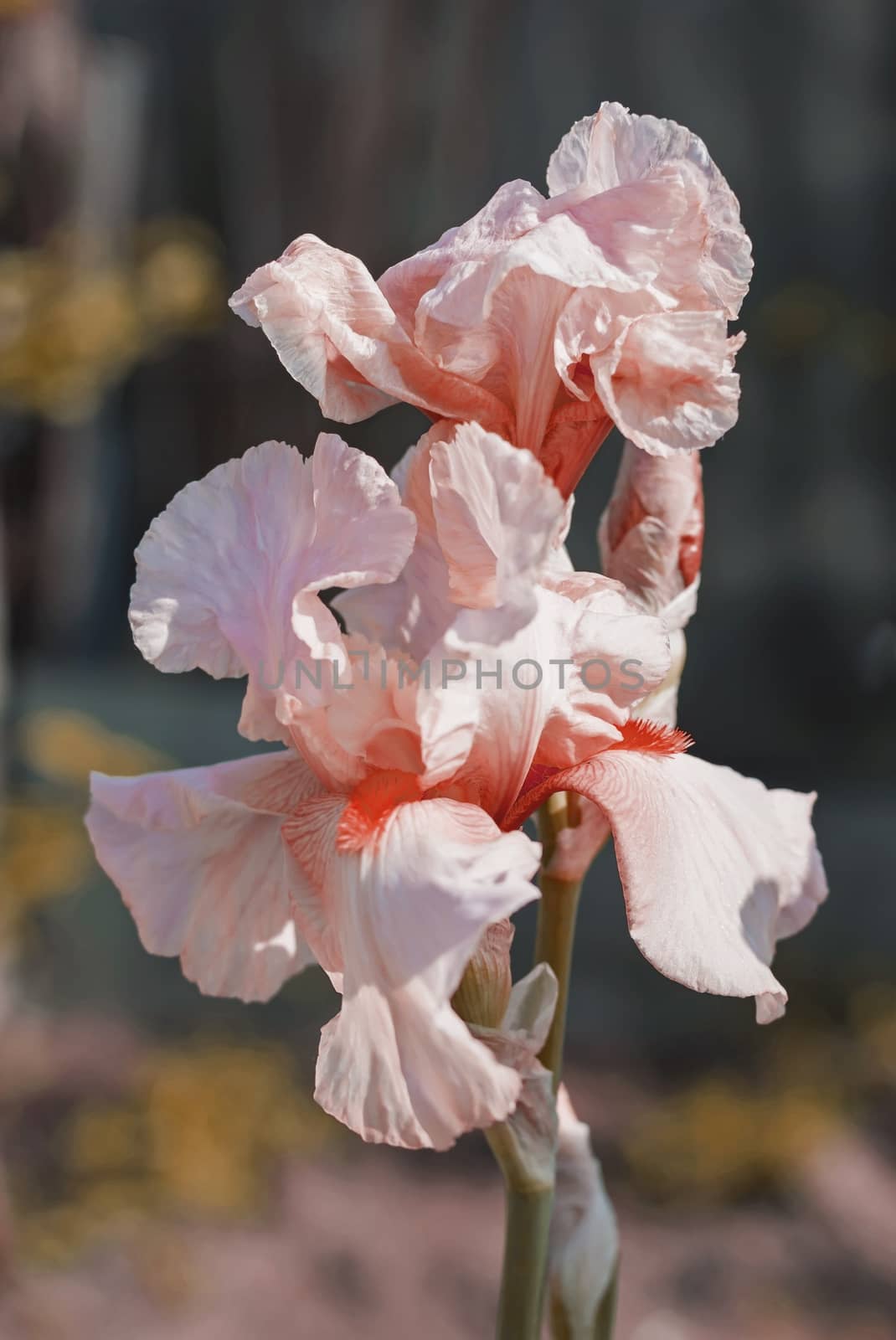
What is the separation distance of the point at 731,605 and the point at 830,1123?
4.08ft

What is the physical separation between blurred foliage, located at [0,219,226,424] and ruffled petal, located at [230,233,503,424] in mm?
1755

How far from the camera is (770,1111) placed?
2268 millimetres

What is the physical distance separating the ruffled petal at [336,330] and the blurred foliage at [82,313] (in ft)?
5.76

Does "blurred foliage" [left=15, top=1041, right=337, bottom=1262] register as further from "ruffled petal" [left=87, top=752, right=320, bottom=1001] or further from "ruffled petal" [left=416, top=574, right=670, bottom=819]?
"ruffled petal" [left=416, top=574, right=670, bottom=819]

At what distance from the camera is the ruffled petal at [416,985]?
1.44 ft

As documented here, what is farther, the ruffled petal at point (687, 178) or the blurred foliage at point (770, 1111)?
the blurred foliage at point (770, 1111)

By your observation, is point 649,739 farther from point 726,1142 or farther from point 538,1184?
point 726,1142

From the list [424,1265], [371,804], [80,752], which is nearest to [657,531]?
[371,804]

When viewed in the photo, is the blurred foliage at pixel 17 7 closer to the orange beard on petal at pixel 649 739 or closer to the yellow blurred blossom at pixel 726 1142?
the orange beard on petal at pixel 649 739

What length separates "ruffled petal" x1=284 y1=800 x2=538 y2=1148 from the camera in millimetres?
439

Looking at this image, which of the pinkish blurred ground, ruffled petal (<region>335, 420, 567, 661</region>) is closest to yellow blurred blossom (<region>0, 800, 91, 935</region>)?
the pinkish blurred ground

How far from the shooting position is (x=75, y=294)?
2.18 metres

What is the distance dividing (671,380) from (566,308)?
0.18 feet

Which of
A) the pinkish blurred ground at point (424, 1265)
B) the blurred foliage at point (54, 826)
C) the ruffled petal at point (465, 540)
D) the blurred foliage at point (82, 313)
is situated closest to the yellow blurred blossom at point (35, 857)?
the blurred foliage at point (54, 826)
